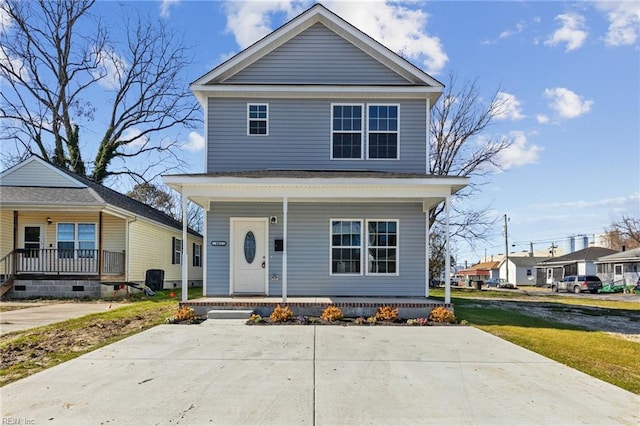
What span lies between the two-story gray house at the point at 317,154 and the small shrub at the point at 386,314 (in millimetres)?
2128

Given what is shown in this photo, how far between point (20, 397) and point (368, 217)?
9509 millimetres

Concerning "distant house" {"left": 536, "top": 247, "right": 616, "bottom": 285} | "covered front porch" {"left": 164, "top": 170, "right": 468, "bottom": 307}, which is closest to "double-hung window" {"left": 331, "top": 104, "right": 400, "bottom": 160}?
"covered front porch" {"left": 164, "top": 170, "right": 468, "bottom": 307}

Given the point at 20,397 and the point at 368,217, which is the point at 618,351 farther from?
the point at 20,397

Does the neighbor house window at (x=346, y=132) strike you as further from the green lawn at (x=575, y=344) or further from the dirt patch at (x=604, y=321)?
the dirt patch at (x=604, y=321)

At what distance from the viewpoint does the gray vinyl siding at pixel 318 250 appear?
1275 cm

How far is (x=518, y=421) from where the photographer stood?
4.41 metres

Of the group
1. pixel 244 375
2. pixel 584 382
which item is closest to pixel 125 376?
pixel 244 375

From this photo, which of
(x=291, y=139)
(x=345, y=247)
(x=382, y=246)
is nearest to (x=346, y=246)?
(x=345, y=247)

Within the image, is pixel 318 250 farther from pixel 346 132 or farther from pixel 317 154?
pixel 346 132

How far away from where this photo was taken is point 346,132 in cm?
1320

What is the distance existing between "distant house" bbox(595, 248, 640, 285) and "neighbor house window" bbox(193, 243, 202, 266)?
113ft

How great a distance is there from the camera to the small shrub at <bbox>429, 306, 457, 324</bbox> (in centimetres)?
1052

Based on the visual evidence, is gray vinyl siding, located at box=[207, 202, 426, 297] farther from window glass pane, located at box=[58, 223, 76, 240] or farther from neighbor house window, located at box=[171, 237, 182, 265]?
neighbor house window, located at box=[171, 237, 182, 265]

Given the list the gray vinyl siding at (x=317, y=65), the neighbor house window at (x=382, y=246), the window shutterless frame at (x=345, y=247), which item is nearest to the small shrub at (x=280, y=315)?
the window shutterless frame at (x=345, y=247)
